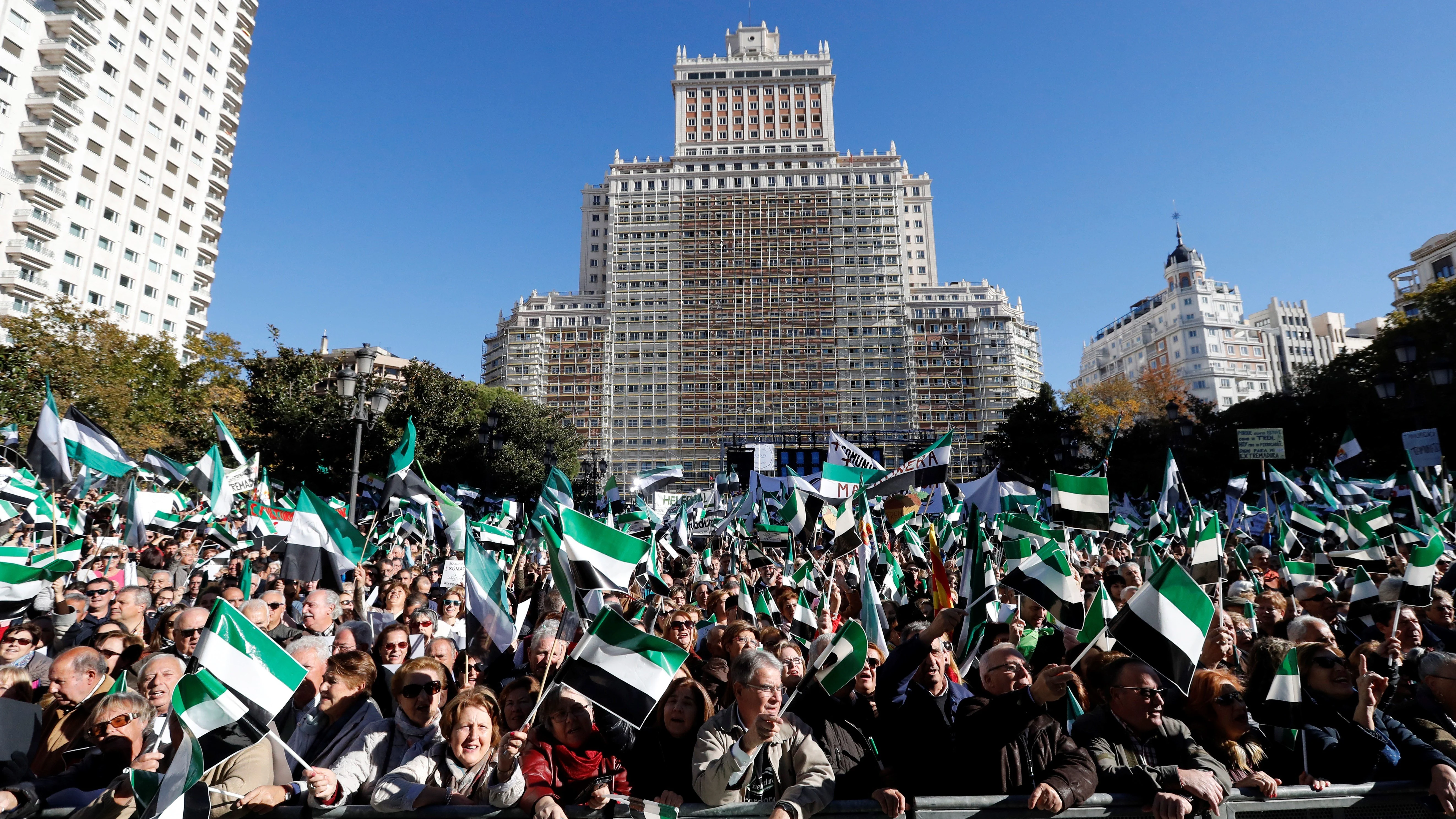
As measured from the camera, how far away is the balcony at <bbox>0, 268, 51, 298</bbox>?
41094 millimetres

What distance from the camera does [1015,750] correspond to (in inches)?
118

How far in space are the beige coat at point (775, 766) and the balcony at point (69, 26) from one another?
202 ft

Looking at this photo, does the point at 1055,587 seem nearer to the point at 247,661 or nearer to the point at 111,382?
the point at 247,661

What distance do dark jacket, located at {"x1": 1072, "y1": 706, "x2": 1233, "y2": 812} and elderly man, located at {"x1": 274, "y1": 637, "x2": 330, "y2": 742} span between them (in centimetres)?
326

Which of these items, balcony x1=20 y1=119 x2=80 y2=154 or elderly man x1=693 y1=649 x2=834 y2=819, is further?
balcony x1=20 y1=119 x2=80 y2=154

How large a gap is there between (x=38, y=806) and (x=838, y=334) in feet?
270

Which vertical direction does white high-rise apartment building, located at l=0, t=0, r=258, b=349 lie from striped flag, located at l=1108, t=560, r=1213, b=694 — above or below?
above

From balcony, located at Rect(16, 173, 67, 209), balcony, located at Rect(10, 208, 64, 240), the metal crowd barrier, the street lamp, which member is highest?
balcony, located at Rect(16, 173, 67, 209)

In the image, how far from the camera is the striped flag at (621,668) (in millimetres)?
3180

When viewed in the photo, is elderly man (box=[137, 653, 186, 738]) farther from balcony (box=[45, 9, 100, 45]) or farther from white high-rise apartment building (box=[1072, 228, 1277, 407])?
white high-rise apartment building (box=[1072, 228, 1277, 407])

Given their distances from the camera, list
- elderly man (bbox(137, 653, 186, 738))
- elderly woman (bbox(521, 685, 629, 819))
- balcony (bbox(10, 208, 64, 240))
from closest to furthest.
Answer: elderly woman (bbox(521, 685, 629, 819))
elderly man (bbox(137, 653, 186, 738))
balcony (bbox(10, 208, 64, 240))

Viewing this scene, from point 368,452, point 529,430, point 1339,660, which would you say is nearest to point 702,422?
point 529,430

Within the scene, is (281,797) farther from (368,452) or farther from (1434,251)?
(1434,251)

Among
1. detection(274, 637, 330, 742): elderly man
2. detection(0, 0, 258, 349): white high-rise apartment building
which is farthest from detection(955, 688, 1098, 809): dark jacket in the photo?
detection(0, 0, 258, 349): white high-rise apartment building
